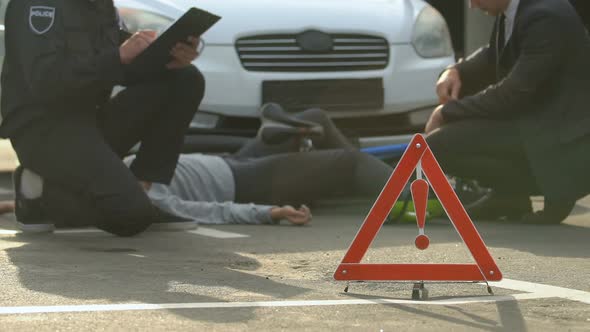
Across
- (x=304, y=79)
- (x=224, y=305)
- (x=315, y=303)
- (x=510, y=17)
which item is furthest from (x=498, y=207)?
(x=224, y=305)

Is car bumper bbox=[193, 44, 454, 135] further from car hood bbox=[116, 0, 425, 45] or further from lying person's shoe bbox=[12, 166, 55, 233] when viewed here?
lying person's shoe bbox=[12, 166, 55, 233]

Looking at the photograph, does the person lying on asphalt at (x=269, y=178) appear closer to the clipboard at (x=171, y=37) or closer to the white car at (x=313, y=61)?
the white car at (x=313, y=61)

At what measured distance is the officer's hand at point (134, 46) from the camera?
5965 millimetres

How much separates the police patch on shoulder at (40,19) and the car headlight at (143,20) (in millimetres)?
2118

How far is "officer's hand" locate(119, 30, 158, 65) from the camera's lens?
5.96 m

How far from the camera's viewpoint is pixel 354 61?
852cm

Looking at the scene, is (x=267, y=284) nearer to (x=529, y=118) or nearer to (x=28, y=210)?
(x=28, y=210)

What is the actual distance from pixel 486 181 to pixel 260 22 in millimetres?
1846

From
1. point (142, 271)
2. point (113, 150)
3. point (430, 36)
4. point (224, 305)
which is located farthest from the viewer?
point (430, 36)

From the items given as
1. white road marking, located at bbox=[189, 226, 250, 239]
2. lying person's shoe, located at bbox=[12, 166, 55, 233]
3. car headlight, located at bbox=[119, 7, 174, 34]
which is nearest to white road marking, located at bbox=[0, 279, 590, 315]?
white road marking, located at bbox=[189, 226, 250, 239]

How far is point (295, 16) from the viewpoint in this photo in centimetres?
849

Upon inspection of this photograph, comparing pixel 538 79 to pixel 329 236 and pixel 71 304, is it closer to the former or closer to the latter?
pixel 329 236

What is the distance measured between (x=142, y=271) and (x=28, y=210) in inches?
→ 55.5

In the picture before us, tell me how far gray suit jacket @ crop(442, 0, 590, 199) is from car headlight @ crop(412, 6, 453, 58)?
1.66 meters
